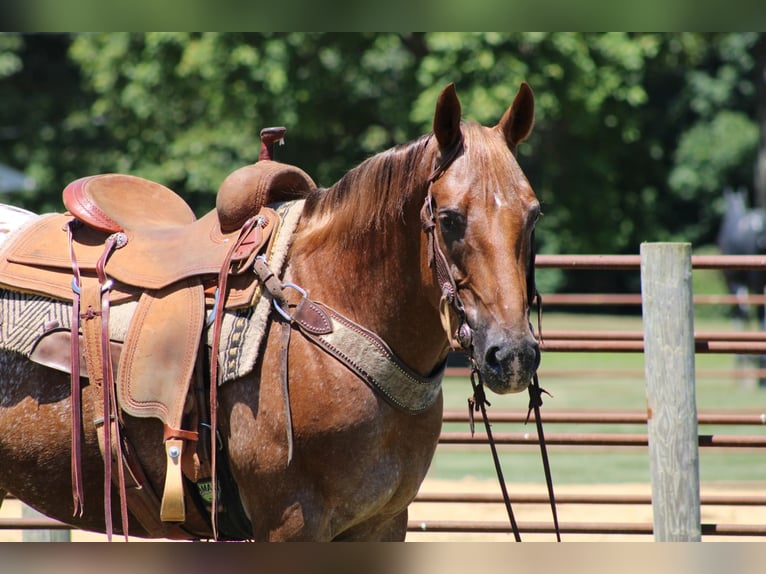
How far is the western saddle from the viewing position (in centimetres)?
282

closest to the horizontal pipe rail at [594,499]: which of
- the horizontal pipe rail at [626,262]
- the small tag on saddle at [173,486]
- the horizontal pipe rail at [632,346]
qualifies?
the horizontal pipe rail at [632,346]

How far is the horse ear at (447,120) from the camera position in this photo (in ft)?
8.64

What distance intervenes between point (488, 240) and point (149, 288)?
100 centimetres

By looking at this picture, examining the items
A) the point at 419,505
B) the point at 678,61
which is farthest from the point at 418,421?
the point at 678,61

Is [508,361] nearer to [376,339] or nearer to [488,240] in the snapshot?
[488,240]

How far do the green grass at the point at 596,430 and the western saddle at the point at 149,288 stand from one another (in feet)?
6.84

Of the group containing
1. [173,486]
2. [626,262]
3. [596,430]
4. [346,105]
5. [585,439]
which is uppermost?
[346,105]

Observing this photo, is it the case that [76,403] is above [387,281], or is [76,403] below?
below

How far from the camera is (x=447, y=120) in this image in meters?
2.65

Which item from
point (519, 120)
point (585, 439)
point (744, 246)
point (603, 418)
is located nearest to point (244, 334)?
point (519, 120)

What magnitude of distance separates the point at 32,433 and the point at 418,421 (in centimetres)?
114

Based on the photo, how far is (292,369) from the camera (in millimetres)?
2781

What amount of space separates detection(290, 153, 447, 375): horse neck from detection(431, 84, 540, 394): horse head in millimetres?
146

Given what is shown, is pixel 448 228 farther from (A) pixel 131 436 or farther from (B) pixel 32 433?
(B) pixel 32 433
